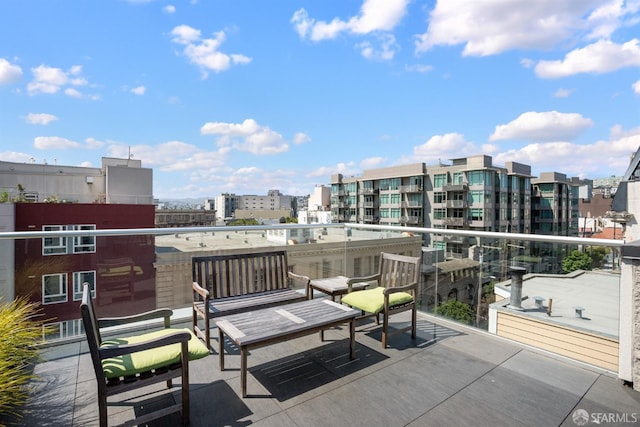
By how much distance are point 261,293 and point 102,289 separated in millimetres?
1715

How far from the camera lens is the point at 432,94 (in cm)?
1786

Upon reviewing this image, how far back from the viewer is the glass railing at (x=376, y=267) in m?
3.11

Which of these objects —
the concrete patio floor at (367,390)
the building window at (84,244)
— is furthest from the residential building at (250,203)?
the concrete patio floor at (367,390)

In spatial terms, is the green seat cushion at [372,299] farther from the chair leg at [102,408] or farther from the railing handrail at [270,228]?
the chair leg at [102,408]

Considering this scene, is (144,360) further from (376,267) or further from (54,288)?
(376,267)

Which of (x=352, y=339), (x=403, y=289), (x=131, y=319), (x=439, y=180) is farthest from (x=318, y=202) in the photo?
(x=131, y=319)

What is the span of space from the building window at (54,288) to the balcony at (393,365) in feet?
0.30

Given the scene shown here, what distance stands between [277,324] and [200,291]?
981 mm

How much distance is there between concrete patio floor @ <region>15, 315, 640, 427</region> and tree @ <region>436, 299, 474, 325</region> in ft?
1.45

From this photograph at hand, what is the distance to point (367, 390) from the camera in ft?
8.36

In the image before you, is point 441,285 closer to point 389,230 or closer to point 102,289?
point 389,230

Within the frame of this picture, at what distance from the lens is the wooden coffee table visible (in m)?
2.41

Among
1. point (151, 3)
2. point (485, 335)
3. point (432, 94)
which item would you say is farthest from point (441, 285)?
point (432, 94)

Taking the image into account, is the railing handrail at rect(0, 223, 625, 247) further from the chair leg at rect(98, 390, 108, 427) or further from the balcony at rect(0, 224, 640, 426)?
the chair leg at rect(98, 390, 108, 427)
